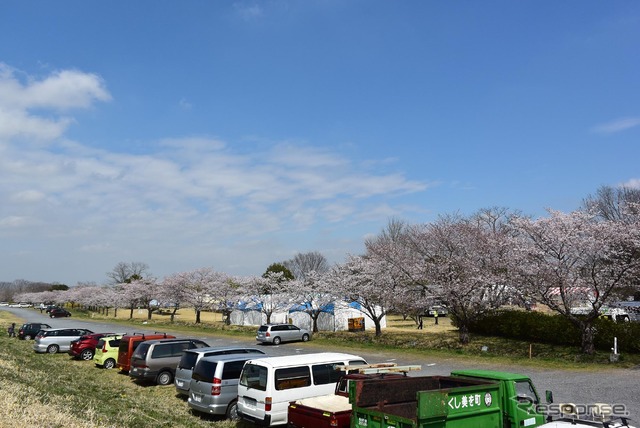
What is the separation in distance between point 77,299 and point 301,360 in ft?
367

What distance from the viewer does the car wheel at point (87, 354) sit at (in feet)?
90.8

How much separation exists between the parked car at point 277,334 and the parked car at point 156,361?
16546 millimetres

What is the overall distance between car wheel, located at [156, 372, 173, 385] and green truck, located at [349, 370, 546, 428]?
13.0m

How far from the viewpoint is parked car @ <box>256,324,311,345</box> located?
36281 millimetres

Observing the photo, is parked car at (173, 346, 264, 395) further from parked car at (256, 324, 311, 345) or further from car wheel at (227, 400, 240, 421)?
parked car at (256, 324, 311, 345)

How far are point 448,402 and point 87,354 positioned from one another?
25896 mm

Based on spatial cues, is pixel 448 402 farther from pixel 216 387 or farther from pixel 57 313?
pixel 57 313

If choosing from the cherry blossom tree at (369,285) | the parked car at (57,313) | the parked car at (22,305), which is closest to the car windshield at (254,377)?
the cherry blossom tree at (369,285)

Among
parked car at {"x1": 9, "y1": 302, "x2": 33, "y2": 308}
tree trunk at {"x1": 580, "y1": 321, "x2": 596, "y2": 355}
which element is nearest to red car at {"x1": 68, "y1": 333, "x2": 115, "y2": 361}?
tree trunk at {"x1": 580, "y1": 321, "x2": 596, "y2": 355}

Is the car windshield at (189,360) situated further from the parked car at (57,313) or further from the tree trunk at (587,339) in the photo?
the parked car at (57,313)

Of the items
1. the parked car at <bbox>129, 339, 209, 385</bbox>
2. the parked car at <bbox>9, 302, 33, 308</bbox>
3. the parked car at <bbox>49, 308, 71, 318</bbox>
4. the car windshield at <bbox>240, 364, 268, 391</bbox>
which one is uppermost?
the car windshield at <bbox>240, 364, 268, 391</bbox>

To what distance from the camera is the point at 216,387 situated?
1339 cm

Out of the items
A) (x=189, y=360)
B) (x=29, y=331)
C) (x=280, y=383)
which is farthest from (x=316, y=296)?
(x=280, y=383)

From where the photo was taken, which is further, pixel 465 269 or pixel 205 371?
pixel 465 269
